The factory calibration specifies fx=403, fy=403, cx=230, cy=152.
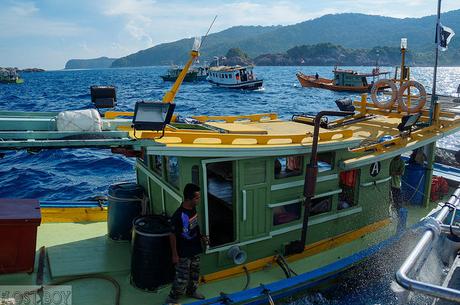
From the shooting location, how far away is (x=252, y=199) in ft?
21.7

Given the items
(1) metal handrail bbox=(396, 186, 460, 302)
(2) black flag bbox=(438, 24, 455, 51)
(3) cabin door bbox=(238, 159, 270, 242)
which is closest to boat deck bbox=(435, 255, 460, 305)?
(1) metal handrail bbox=(396, 186, 460, 302)

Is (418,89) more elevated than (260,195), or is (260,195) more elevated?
(418,89)

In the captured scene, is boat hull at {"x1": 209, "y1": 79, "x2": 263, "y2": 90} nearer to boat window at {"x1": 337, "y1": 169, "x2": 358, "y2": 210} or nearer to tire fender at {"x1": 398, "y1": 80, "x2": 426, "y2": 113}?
tire fender at {"x1": 398, "y1": 80, "x2": 426, "y2": 113}

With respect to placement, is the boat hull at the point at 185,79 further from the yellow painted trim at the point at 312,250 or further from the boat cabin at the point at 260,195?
the yellow painted trim at the point at 312,250

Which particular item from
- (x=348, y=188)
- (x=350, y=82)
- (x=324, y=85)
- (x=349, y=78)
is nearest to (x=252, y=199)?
(x=348, y=188)

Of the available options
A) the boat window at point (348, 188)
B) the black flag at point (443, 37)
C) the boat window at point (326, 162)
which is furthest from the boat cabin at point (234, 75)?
the boat window at point (326, 162)

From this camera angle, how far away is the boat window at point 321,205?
24.7ft

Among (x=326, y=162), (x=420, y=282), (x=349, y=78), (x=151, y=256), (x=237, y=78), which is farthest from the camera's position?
(x=237, y=78)

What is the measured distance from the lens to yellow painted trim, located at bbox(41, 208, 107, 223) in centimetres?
891

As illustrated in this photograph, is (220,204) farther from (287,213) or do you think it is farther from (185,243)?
(185,243)

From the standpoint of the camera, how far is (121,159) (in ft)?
62.0

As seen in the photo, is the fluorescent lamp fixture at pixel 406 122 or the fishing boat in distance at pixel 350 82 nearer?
the fluorescent lamp fixture at pixel 406 122

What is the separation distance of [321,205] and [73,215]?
5454 mm

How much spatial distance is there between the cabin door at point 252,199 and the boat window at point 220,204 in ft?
0.82
